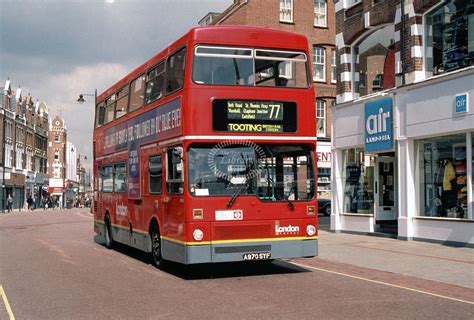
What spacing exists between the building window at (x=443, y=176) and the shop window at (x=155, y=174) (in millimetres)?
8231

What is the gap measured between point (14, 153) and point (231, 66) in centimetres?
6699

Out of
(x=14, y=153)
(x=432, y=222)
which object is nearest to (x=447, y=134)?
(x=432, y=222)

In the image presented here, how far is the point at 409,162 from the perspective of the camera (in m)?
16.9

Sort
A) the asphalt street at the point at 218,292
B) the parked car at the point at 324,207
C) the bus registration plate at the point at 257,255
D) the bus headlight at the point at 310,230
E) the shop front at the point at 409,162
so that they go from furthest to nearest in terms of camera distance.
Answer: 1. the parked car at the point at 324,207
2. the shop front at the point at 409,162
3. the bus headlight at the point at 310,230
4. the bus registration plate at the point at 257,255
5. the asphalt street at the point at 218,292

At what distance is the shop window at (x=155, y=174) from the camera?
38.2ft

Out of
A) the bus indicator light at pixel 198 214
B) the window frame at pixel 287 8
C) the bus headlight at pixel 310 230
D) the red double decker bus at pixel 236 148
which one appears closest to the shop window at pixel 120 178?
the red double decker bus at pixel 236 148

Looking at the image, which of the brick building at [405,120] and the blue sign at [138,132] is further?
the brick building at [405,120]

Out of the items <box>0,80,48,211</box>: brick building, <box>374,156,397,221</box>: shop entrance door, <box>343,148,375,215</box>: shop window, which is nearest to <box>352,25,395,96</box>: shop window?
<box>343,148,375,215</box>: shop window

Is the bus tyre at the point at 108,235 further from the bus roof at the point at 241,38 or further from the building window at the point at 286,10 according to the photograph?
the building window at the point at 286,10

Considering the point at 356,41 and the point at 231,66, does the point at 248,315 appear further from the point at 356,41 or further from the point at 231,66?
the point at 356,41

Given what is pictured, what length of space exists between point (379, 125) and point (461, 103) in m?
3.49

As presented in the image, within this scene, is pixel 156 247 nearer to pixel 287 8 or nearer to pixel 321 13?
pixel 287 8

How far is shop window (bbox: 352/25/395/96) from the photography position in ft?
61.6

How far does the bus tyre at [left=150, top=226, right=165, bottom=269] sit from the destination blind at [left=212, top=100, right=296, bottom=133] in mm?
3011
